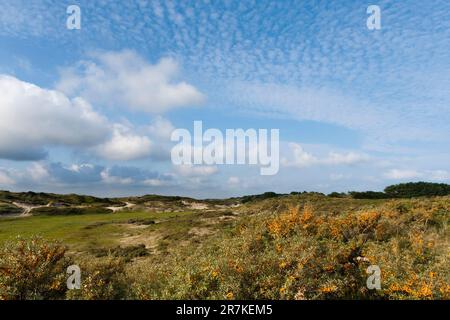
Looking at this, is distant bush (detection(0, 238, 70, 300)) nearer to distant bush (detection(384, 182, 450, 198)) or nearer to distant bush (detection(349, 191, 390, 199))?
distant bush (detection(349, 191, 390, 199))

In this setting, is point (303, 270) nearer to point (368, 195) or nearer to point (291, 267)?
point (291, 267)

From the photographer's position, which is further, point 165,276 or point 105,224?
point 105,224

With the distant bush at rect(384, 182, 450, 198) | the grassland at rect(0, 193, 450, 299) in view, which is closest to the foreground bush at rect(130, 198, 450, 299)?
the grassland at rect(0, 193, 450, 299)

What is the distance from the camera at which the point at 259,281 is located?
9906mm

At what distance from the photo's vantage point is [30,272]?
33.0ft

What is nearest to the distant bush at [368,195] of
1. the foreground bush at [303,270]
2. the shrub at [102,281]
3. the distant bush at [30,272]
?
the foreground bush at [303,270]

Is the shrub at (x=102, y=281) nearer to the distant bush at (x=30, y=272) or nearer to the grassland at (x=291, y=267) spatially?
the grassland at (x=291, y=267)

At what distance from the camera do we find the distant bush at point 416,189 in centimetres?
6988

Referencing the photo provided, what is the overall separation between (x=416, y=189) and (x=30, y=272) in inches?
3022

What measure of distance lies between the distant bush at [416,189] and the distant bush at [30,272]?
6878 centimetres

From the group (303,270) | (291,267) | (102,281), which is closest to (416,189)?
(291,267)
